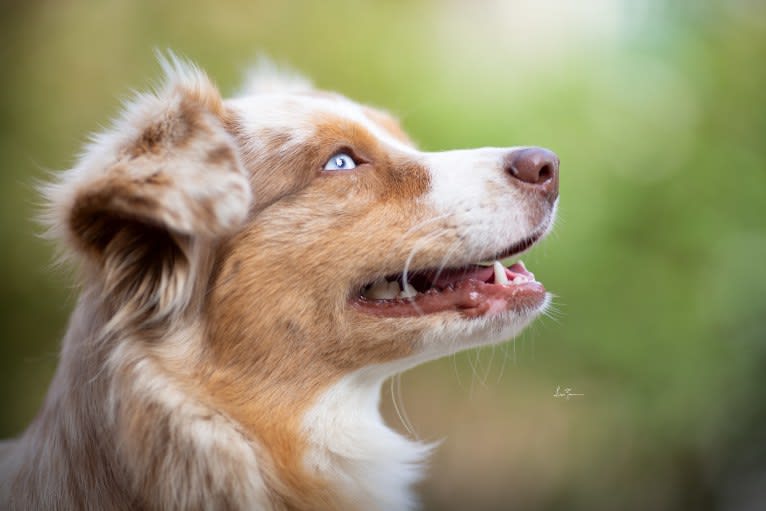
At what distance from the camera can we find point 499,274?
182 cm

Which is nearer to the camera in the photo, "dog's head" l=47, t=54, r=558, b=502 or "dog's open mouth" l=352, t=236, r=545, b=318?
"dog's head" l=47, t=54, r=558, b=502

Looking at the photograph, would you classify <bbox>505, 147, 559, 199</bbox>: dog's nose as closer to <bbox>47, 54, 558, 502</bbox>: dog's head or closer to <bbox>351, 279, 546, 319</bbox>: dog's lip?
<bbox>47, 54, 558, 502</bbox>: dog's head

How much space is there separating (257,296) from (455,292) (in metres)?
0.46

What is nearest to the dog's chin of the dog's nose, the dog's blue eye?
the dog's nose

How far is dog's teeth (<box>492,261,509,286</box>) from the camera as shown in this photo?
1.80 meters

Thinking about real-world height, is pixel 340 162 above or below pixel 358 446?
above

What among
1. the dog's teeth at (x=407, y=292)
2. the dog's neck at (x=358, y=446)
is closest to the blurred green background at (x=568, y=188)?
the dog's neck at (x=358, y=446)

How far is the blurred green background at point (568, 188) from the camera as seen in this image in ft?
9.60

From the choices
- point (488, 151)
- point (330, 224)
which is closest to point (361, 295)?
point (330, 224)

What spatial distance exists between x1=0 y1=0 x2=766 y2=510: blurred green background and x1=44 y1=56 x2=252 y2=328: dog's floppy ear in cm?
146

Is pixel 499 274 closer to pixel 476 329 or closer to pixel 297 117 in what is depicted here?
pixel 476 329

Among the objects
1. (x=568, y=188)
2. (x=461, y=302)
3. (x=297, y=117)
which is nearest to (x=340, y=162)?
(x=297, y=117)

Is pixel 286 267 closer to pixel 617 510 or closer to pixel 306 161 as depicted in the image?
pixel 306 161

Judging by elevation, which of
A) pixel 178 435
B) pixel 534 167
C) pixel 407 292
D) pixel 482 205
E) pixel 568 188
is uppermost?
pixel 568 188
